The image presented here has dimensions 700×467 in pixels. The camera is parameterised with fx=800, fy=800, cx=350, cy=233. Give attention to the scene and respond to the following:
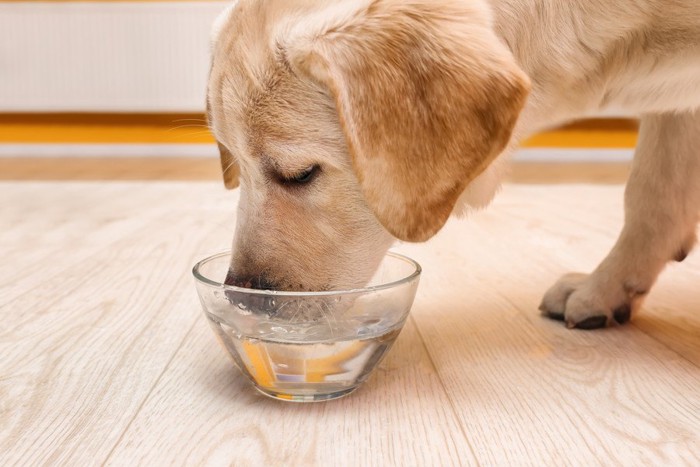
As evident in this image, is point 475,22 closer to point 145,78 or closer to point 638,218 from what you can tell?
point 638,218

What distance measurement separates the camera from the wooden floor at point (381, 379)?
3.69ft

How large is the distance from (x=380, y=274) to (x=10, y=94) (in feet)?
19.9

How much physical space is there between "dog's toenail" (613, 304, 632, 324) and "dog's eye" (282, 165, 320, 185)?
80 centimetres

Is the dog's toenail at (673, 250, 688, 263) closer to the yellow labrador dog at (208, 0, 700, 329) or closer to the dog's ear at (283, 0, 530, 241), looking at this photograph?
the yellow labrador dog at (208, 0, 700, 329)

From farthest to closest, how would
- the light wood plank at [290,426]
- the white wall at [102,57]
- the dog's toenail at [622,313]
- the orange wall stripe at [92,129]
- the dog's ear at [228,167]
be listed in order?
1. the orange wall stripe at [92,129]
2. the white wall at [102,57]
3. the dog's toenail at [622,313]
4. the dog's ear at [228,167]
5. the light wood plank at [290,426]

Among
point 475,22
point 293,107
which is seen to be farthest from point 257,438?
point 475,22

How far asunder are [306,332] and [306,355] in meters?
0.05

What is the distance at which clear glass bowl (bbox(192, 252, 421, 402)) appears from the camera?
1.23 meters

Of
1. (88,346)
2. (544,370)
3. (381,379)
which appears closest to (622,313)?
(544,370)

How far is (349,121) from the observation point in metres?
1.18

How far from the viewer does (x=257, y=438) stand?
115 cm

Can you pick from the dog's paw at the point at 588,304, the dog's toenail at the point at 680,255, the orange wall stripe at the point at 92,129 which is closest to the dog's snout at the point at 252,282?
the dog's paw at the point at 588,304

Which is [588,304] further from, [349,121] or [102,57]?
[102,57]

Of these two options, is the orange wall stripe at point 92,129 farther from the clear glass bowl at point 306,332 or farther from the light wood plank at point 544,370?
the clear glass bowl at point 306,332
